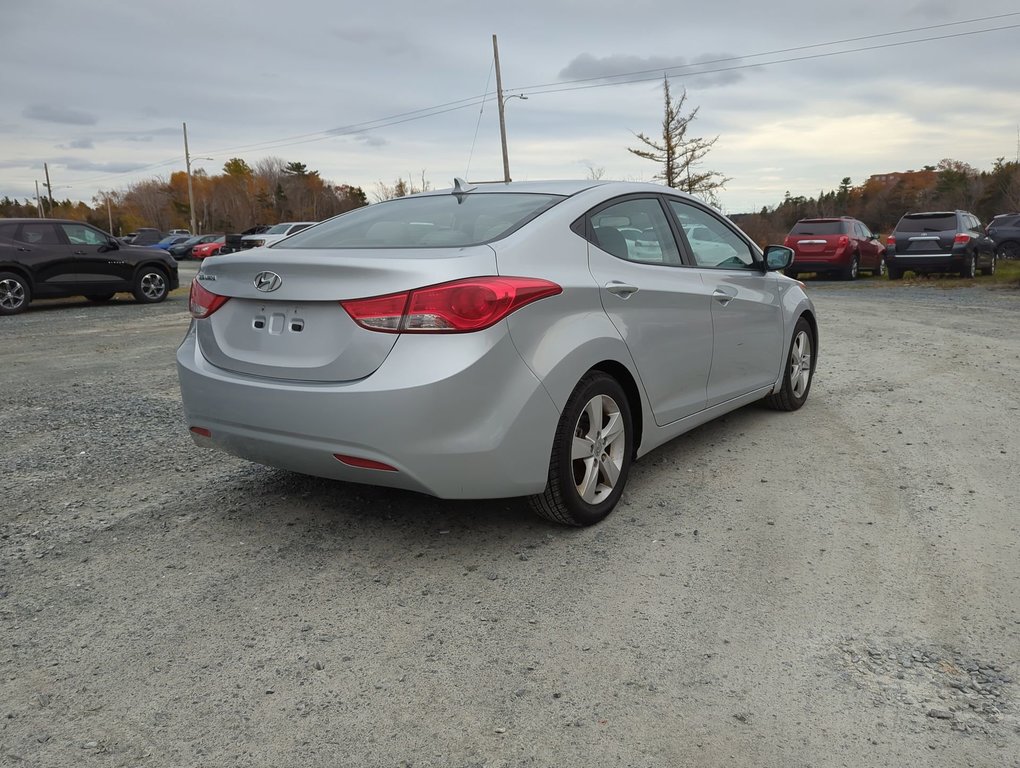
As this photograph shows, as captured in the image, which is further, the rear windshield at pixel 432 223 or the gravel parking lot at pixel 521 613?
the rear windshield at pixel 432 223

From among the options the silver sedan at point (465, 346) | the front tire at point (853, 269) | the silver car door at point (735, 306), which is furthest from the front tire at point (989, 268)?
the silver sedan at point (465, 346)

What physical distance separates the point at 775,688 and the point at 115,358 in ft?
28.6

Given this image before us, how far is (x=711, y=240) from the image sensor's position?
523 cm

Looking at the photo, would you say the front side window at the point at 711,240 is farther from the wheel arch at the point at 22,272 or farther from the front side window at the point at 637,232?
the wheel arch at the point at 22,272

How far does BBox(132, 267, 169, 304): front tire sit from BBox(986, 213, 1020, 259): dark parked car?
22325 millimetres

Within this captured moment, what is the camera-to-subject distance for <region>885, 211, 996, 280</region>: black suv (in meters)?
19.1

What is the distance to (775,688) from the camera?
2.59 metres

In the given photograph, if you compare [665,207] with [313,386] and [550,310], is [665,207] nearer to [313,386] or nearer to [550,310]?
[550,310]

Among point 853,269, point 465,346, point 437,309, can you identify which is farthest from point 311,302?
point 853,269

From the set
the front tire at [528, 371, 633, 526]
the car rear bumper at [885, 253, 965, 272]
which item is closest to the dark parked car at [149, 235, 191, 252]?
the car rear bumper at [885, 253, 965, 272]

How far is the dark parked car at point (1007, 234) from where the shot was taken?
24.6 metres

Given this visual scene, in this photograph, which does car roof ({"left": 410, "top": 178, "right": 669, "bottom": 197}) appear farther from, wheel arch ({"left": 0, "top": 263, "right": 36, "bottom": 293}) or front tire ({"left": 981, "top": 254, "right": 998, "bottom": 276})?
front tire ({"left": 981, "top": 254, "right": 998, "bottom": 276})

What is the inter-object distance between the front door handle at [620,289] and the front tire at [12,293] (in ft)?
48.2

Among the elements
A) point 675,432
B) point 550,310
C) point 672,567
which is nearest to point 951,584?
point 672,567
